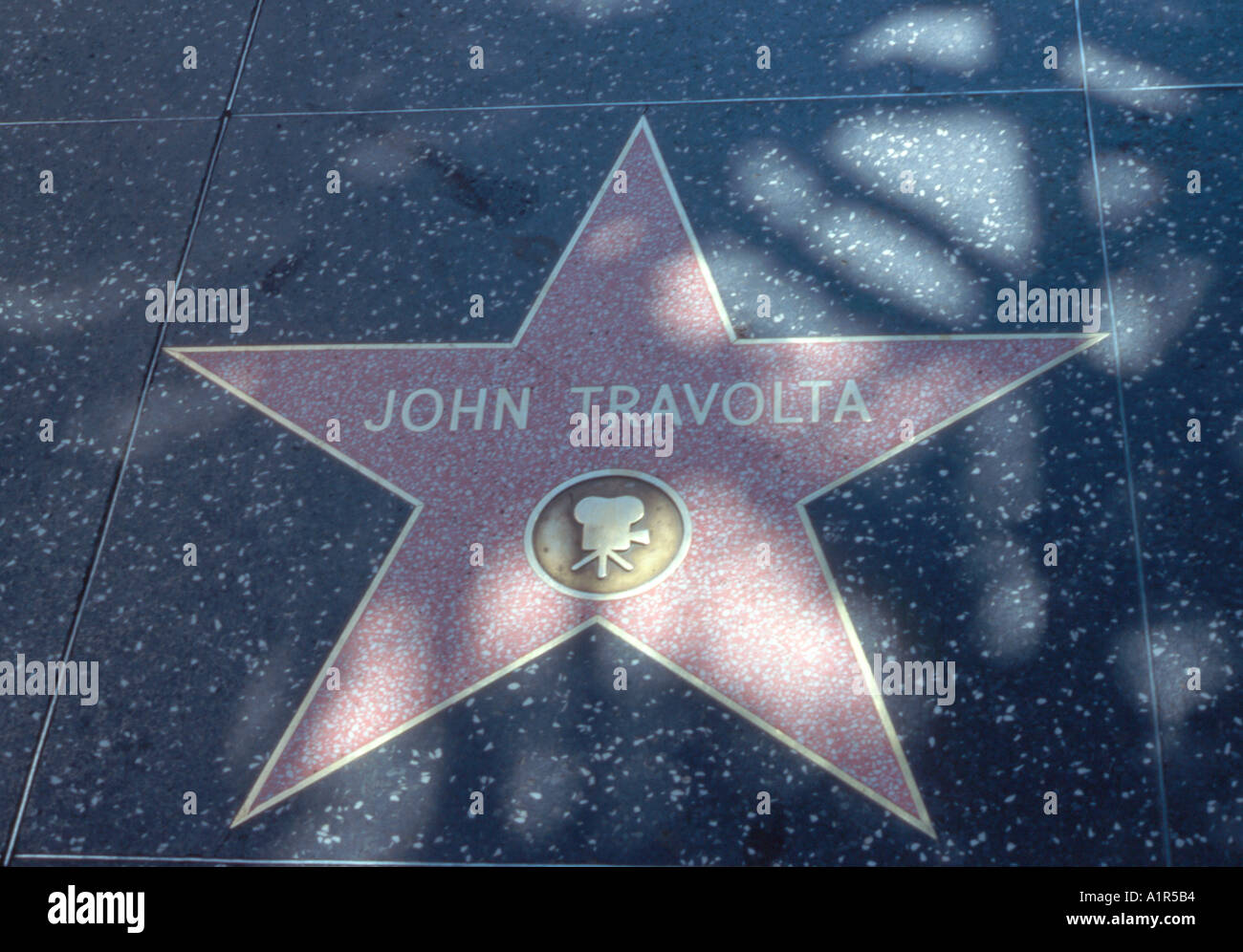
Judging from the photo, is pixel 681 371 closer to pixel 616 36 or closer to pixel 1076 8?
pixel 616 36

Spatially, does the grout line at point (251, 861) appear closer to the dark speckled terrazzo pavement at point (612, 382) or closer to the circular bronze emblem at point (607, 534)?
the dark speckled terrazzo pavement at point (612, 382)

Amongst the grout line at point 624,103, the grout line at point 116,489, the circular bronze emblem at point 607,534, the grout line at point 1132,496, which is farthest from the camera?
the grout line at point 624,103

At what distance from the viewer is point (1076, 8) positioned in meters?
3.47

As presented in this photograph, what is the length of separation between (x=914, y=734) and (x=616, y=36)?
8.16ft

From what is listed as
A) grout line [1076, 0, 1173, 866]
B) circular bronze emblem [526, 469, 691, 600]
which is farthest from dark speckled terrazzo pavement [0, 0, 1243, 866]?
circular bronze emblem [526, 469, 691, 600]

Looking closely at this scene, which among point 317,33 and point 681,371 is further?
point 317,33

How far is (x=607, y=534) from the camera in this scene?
2629 millimetres

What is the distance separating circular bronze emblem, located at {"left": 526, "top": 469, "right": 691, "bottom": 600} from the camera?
2580 mm

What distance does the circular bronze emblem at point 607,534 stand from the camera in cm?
258

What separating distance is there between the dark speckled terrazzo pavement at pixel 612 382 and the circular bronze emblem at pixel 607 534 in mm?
148

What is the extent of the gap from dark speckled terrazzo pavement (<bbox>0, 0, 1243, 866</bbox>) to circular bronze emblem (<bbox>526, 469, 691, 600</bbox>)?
148mm

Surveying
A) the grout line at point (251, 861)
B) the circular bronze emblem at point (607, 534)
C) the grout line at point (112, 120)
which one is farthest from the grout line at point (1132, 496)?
the grout line at point (112, 120)

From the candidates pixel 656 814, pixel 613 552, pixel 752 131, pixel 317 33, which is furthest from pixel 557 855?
pixel 317 33

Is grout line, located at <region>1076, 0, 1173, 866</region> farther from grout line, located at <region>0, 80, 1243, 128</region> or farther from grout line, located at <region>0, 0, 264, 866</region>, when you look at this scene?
grout line, located at <region>0, 0, 264, 866</region>
